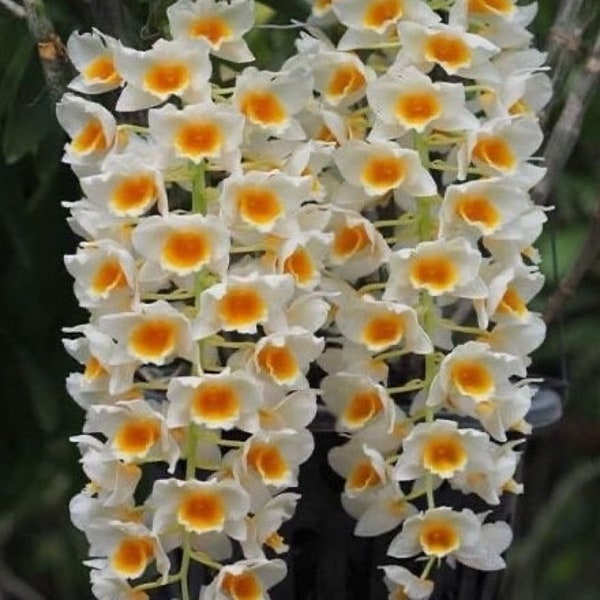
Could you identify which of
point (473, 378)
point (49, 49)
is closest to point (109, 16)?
point (49, 49)

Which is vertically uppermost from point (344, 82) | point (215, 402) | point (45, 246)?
point (344, 82)

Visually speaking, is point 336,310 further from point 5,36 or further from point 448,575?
point 5,36

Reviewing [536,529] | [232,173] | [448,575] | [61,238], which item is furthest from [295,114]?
[536,529]

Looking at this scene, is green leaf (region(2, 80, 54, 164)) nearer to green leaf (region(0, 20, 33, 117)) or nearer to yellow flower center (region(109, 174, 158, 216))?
green leaf (region(0, 20, 33, 117))

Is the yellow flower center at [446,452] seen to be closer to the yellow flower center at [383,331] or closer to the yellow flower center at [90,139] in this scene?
the yellow flower center at [383,331]

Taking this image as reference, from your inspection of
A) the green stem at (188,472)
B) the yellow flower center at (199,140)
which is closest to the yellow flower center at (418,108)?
the yellow flower center at (199,140)

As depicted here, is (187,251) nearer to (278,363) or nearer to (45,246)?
(278,363)
